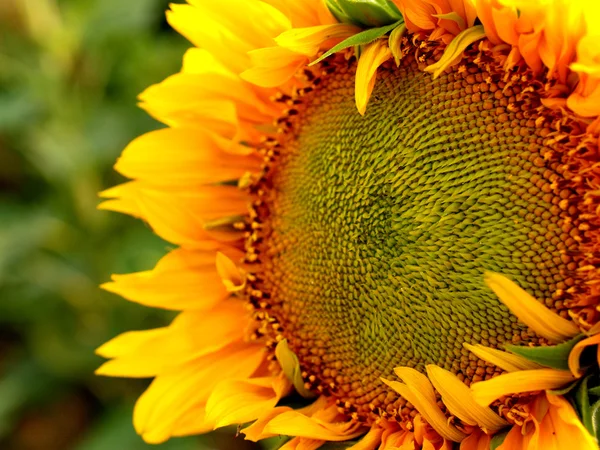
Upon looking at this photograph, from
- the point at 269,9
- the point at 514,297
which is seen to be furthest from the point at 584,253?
the point at 269,9

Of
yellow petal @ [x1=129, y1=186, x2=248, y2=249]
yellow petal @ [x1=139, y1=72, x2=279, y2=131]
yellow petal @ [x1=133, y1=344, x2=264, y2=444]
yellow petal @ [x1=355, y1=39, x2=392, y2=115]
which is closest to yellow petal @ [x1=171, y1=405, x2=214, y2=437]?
yellow petal @ [x1=133, y1=344, x2=264, y2=444]

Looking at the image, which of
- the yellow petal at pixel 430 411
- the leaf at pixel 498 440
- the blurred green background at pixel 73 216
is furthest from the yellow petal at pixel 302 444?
the blurred green background at pixel 73 216

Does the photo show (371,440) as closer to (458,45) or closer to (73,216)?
(458,45)

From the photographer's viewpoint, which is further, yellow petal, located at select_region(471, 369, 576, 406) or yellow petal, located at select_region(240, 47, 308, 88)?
yellow petal, located at select_region(240, 47, 308, 88)

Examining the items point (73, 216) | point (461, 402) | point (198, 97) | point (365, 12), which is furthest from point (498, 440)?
point (73, 216)

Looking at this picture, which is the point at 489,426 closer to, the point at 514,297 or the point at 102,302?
the point at 514,297

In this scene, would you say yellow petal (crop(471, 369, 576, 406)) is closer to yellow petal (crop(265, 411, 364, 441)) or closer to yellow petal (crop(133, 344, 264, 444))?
yellow petal (crop(265, 411, 364, 441))

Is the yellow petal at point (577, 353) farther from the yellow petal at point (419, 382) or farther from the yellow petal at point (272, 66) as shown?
the yellow petal at point (272, 66)
